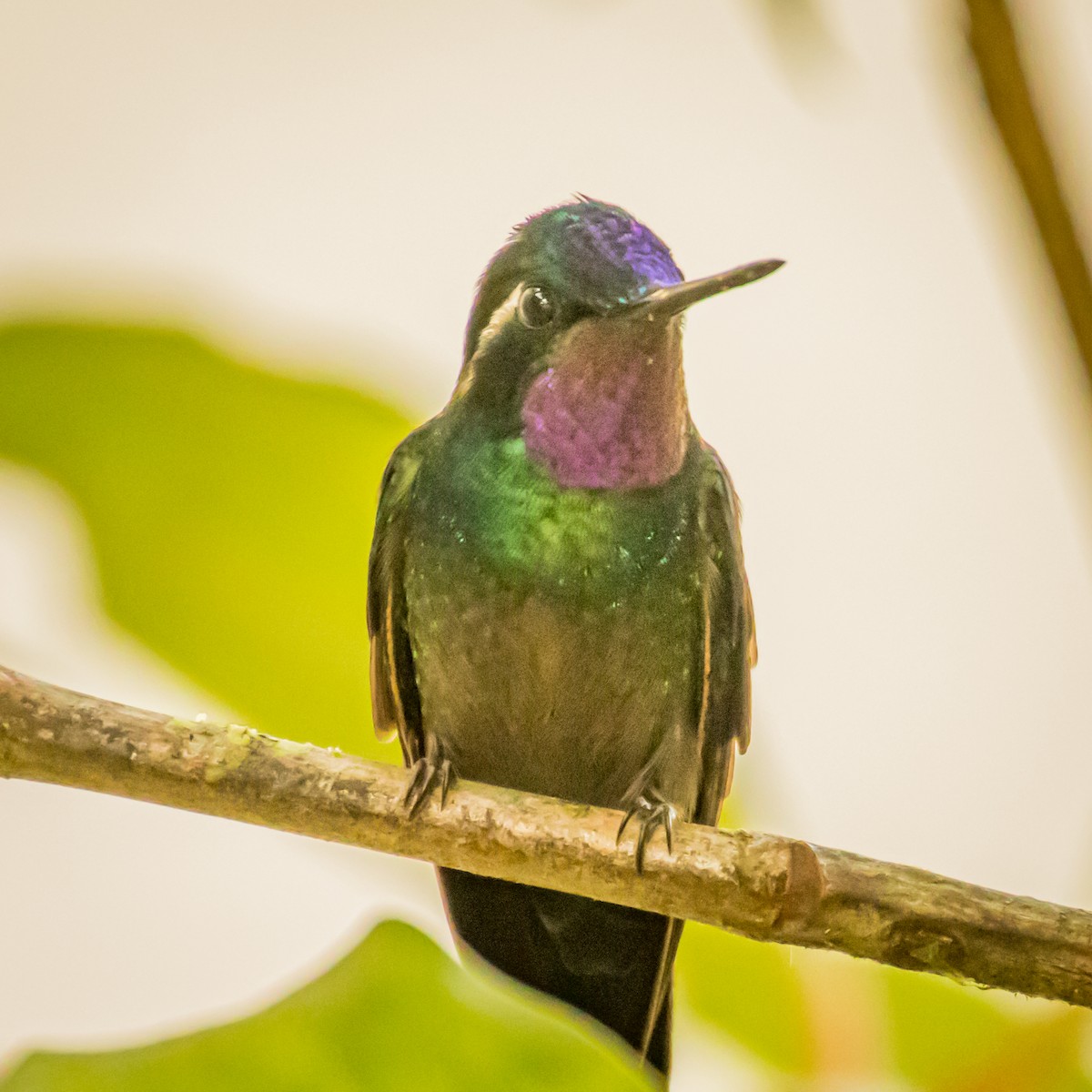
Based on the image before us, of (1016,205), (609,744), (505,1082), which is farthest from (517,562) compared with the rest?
(1016,205)

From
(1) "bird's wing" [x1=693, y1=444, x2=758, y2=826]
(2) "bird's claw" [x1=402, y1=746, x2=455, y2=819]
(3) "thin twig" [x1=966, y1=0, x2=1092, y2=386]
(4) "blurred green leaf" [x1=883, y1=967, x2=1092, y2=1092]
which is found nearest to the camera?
(3) "thin twig" [x1=966, y1=0, x2=1092, y2=386]

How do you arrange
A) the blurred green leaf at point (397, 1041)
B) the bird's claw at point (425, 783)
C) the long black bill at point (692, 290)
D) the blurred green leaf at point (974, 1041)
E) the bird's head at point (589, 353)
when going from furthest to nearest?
the bird's head at point (589, 353) → the bird's claw at point (425, 783) → the long black bill at point (692, 290) → the blurred green leaf at point (974, 1041) → the blurred green leaf at point (397, 1041)

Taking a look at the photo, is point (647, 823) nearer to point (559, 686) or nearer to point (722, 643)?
point (559, 686)

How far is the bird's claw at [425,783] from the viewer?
150cm

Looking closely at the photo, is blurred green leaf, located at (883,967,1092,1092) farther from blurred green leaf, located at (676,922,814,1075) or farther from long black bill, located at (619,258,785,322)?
long black bill, located at (619,258,785,322)

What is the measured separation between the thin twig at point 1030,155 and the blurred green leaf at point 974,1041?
0.86 m

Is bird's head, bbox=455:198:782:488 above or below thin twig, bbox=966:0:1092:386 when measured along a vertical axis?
below

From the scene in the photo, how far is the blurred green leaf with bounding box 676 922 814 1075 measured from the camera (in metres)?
1.52

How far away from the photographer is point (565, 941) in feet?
6.73

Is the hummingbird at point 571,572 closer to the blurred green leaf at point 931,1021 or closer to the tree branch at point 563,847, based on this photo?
the tree branch at point 563,847

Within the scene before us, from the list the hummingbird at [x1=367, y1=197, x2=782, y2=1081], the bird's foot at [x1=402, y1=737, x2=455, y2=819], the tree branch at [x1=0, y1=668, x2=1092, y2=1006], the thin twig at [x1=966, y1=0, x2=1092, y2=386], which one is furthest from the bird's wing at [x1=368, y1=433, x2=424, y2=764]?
the thin twig at [x1=966, y1=0, x2=1092, y2=386]

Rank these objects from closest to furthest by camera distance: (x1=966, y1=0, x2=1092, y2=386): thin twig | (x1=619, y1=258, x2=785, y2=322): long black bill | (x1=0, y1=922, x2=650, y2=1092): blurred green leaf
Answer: (x1=966, y1=0, x2=1092, y2=386): thin twig < (x1=0, y1=922, x2=650, y2=1092): blurred green leaf < (x1=619, y1=258, x2=785, y2=322): long black bill

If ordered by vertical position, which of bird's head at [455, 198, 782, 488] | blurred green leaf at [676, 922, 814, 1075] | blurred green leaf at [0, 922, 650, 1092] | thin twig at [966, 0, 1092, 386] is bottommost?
blurred green leaf at [676, 922, 814, 1075]

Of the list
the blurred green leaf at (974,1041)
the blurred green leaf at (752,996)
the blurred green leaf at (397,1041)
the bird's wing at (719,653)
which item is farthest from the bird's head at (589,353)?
the blurred green leaf at (397,1041)
